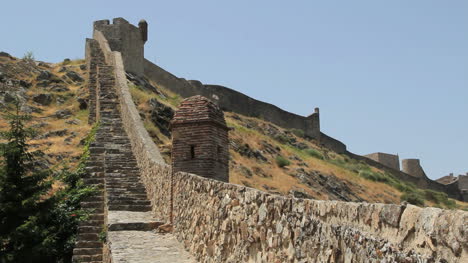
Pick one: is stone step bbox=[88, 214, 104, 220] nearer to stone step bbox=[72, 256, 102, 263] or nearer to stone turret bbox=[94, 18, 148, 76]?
stone step bbox=[72, 256, 102, 263]

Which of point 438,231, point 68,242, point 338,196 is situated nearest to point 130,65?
point 338,196

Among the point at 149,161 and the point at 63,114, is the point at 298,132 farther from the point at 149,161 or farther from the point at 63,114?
the point at 149,161

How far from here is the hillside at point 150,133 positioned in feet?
74.4

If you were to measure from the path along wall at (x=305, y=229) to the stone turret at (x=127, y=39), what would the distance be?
1083 inches

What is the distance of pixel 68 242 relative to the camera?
1188cm

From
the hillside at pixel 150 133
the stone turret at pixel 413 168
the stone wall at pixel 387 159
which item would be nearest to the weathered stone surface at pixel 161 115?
the hillside at pixel 150 133

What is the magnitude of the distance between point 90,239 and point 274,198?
7.75 metres

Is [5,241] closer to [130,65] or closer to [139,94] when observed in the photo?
[139,94]

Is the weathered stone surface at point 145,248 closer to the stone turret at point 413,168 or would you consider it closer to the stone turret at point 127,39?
the stone turret at point 127,39

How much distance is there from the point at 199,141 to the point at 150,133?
14322 millimetres

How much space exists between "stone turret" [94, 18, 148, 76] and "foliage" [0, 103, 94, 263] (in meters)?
22.4

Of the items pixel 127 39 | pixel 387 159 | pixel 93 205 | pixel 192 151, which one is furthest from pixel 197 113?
pixel 387 159

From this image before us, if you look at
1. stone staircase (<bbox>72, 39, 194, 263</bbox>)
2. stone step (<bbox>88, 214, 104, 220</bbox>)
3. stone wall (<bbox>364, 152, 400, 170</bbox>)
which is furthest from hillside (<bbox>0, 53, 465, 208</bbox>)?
stone wall (<bbox>364, 152, 400, 170</bbox>)

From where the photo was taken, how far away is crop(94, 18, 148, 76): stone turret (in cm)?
3466
